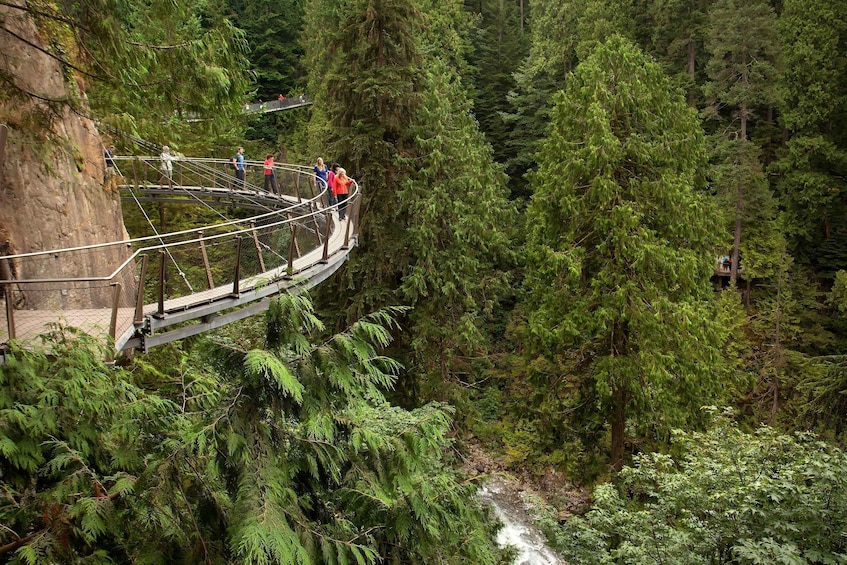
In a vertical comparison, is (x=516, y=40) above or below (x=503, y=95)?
above

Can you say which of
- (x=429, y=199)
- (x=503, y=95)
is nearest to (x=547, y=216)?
(x=429, y=199)

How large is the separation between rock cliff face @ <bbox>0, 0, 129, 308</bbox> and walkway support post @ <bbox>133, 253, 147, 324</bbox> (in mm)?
1250

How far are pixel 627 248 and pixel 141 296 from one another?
915cm

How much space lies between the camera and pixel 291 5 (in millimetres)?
43031

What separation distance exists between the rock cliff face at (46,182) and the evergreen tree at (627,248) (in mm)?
8425

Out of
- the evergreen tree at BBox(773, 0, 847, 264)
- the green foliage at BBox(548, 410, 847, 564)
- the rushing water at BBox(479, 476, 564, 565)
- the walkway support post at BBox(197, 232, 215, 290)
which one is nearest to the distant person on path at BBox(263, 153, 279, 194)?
the walkway support post at BBox(197, 232, 215, 290)

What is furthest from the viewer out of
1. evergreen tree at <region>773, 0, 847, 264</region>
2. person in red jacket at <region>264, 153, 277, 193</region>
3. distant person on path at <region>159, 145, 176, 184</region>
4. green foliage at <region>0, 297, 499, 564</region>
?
evergreen tree at <region>773, 0, 847, 264</region>

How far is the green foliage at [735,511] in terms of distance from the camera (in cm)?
540

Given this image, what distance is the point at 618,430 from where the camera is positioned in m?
13.4

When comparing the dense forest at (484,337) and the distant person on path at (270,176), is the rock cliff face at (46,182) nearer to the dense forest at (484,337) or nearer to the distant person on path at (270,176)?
the dense forest at (484,337)

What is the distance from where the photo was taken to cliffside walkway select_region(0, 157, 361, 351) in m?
5.52

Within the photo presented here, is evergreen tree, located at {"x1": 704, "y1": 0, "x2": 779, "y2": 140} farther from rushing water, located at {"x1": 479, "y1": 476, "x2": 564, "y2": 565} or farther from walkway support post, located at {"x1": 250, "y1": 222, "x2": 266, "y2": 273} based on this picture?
walkway support post, located at {"x1": 250, "y1": 222, "x2": 266, "y2": 273}

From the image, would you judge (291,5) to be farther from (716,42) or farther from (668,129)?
(668,129)

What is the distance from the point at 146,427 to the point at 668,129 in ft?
40.7
